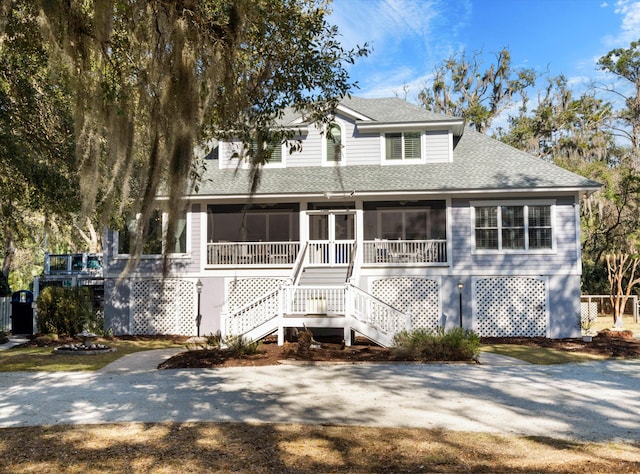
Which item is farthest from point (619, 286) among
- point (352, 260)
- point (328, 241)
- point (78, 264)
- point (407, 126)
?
point (78, 264)

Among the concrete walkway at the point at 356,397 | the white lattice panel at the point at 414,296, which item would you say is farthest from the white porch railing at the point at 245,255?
the concrete walkway at the point at 356,397

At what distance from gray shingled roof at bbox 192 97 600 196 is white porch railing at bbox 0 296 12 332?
25.3 feet

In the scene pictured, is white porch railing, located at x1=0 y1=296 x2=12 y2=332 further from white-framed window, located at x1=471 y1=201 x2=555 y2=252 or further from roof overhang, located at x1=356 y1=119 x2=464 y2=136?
white-framed window, located at x1=471 y1=201 x2=555 y2=252

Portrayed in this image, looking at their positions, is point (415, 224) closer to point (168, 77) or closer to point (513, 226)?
point (513, 226)

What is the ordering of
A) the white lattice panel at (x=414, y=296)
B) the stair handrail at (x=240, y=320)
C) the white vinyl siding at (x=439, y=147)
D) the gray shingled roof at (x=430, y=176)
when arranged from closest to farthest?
1. the stair handrail at (x=240, y=320)
2. the gray shingled roof at (x=430, y=176)
3. the white lattice panel at (x=414, y=296)
4. the white vinyl siding at (x=439, y=147)

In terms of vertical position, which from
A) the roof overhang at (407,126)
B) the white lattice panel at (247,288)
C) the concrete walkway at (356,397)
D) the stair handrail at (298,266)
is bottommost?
the concrete walkway at (356,397)

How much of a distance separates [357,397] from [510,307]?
10.4 m

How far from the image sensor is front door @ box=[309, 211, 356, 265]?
690 inches

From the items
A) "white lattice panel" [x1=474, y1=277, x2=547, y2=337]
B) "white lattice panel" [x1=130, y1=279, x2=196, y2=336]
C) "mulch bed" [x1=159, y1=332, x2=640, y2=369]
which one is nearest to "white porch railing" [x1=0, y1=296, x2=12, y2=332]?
"white lattice panel" [x1=130, y1=279, x2=196, y2=336]

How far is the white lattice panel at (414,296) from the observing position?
17.2 m

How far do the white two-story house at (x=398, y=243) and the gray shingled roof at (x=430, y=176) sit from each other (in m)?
0.06

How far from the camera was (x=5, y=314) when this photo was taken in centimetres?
1903

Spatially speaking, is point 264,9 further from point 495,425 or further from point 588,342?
point 588,342

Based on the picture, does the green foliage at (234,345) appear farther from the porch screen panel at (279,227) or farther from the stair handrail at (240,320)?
the porch screen panel at (279,227)
